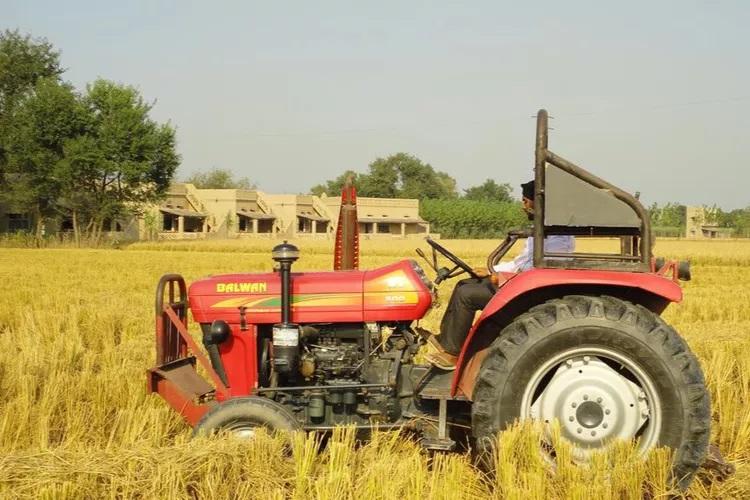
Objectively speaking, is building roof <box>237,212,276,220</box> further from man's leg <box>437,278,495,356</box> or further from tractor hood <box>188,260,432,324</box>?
man's leg <box>437,278,495,356</box>

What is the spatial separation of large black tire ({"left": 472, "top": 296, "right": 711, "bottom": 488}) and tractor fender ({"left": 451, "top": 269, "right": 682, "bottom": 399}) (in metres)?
0.11

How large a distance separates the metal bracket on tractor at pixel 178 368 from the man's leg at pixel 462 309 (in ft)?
4.69

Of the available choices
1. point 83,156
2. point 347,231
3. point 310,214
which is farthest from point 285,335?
point 310,214

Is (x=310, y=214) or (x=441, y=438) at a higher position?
(x=310, y=214)

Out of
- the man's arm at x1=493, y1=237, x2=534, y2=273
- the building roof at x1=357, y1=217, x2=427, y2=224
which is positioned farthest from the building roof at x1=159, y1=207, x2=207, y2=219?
the man's arm at x1=493, y1=237, x2=534, y2=273

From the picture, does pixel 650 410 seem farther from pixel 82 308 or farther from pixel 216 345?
pixel 82 308

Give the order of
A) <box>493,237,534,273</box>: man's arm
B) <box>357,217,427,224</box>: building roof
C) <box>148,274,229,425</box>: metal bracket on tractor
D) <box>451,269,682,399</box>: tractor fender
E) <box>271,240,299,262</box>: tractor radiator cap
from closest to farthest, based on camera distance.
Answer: <box>451,269,682,399</box>: tractor fender < <box>271,240,299,262</box>: tractor radiator cap < <box>148,274,229,425</box>: metal bracket on tractor < <box>493,237,534,273</box>: man's arm < <box>357,217,427,224</box>: building roof

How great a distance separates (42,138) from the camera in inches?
1735

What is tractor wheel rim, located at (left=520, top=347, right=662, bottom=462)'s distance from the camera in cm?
398

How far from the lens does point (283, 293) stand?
4.57 m

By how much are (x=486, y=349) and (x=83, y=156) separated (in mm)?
42981

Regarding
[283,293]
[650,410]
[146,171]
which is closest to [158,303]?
[283,293]

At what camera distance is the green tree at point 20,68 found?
50469mm

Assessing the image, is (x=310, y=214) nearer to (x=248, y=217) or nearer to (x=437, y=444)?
(x=248, y=217)
